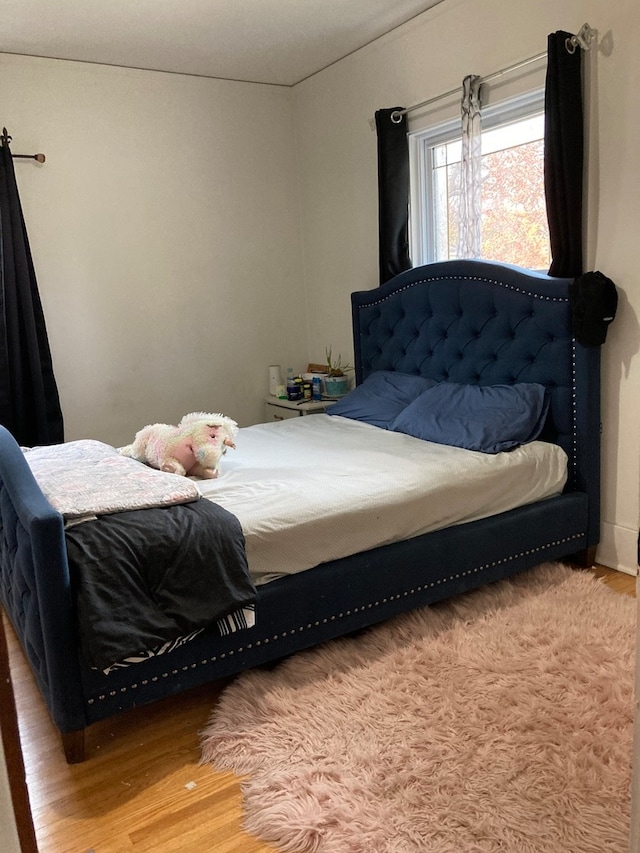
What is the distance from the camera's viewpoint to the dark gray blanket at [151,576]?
1766 mm

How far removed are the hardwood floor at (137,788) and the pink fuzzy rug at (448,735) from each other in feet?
0.21

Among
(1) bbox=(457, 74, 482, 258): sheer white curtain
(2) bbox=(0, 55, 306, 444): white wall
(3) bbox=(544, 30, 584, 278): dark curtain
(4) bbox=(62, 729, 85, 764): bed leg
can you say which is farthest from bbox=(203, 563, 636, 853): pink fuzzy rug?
(2) bbox=(0, 55, 306, 444): white wall

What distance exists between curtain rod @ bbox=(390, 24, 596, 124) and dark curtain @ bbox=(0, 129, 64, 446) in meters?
1.97

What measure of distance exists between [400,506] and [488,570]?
49 centimetres

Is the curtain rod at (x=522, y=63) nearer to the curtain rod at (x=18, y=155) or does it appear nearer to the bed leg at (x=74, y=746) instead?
the curtain rod at (x=18, y=155)

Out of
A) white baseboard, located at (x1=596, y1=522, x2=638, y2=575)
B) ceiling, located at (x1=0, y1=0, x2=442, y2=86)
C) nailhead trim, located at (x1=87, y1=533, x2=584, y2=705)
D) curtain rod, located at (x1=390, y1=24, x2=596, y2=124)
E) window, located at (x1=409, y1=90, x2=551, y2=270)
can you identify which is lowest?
white baseboard, located at (x1=596, y1=522, x2=638, y2=575)

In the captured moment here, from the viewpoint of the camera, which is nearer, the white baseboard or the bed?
the bed

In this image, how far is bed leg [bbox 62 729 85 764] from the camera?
72.1 inches

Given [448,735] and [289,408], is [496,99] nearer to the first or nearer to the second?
[289,408]

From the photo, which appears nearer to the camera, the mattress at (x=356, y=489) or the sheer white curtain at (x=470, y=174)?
the mattress at (x=356, y=489)

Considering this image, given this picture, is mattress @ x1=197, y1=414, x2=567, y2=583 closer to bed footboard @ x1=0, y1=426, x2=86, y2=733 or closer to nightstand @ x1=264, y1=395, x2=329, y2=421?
bed footboard @ x1=0, y1=426, x2=86, y2=733

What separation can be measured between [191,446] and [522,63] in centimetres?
205

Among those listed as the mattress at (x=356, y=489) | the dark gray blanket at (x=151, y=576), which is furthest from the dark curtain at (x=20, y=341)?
the dark gray blanket at (x=151, y=576)

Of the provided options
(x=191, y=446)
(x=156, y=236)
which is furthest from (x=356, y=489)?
(x=156, y=236)
